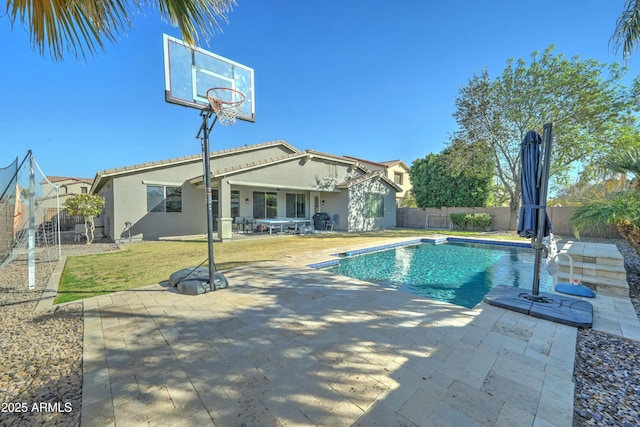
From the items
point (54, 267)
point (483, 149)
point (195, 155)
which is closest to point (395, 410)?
point (54, 267)

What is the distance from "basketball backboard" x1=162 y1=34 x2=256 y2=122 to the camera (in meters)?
4.44

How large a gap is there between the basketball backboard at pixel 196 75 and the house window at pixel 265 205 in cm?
1097

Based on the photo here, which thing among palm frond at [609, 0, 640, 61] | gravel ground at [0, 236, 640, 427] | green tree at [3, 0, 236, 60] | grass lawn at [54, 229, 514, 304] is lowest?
gravel ground at [0, 236, 640, 427]

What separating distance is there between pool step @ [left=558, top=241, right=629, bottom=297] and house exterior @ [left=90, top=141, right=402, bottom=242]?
11901 mm

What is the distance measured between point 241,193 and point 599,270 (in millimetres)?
15166

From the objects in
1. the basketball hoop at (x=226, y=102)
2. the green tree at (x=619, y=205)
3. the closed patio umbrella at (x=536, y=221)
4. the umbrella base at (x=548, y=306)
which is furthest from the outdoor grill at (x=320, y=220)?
the closed patio umbrella at (x=536, y=221)

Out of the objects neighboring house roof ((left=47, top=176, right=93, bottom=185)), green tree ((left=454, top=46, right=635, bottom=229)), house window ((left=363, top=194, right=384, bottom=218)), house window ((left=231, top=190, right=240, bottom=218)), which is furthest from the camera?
neighboring house roof ((left=47, top=176, right=93, bottom=185))

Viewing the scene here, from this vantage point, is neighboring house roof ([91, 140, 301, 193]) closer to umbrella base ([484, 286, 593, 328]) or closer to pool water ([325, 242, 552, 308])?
pool water ([325, 242, 552, 308])

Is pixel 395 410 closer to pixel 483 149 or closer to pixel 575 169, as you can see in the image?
pixel 483 149

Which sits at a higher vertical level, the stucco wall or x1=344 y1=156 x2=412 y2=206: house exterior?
x1=344 y1=156 x2=412 y2=206: house exterior

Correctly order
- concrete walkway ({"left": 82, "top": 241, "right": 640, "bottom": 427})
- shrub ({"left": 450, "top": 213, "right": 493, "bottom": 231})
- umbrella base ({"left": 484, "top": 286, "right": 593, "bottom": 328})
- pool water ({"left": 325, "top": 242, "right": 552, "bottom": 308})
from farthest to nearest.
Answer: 1. shrub ({"left": 450, "top": 213, "right": 493, "bottom": 231})
2. pool water ({"left": 325, "top": 242, "right": 552, "bottom": 308})
3. umbrella base ({"left": 484, "top": 286, "right": 593, "bottom": 328})
4. concrete walkway ({"left": 82, "top": 241, "right": 640, "bottom": 427})

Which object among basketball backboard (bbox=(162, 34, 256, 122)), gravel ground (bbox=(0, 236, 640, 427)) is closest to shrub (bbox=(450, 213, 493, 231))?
gravel ground (bbox=(0, 236, 640, 427))

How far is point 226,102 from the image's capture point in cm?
536

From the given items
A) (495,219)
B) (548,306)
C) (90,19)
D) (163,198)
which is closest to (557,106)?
(495,219)
